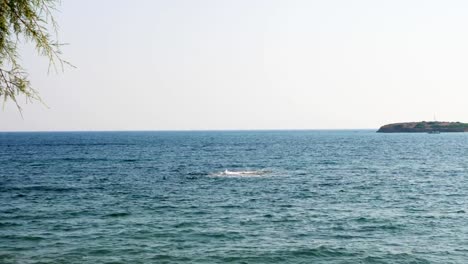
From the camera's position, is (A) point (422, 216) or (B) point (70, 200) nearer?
(A) point (422, 216)

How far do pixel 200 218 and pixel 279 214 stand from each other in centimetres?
634

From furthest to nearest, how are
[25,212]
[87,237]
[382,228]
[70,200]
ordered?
1. [70,200]
2. [25,212]
3. [382,228]
4. [87,237]

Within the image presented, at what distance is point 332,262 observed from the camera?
955 inches

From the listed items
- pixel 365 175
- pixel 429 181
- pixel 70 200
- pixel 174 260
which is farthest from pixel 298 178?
pixel 174 260

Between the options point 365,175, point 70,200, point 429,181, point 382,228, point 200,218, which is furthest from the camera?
point 365,175

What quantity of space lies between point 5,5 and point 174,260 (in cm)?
1785

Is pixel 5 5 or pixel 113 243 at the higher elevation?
pixel 5 5

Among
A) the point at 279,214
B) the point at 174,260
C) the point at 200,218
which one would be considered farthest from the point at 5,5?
the point at 279,214

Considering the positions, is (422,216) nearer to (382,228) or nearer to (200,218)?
(382,228)

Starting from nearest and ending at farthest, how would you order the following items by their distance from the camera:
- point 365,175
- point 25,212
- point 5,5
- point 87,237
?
point 5,5 < point 87,237 < point 25,212 < point 365,175

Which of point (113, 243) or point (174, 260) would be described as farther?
Answer: point (113, 243)

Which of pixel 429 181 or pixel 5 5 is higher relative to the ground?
pixel 5 5

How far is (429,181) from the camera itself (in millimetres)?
59875

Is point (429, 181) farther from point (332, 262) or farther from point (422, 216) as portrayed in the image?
point (332, 262)
